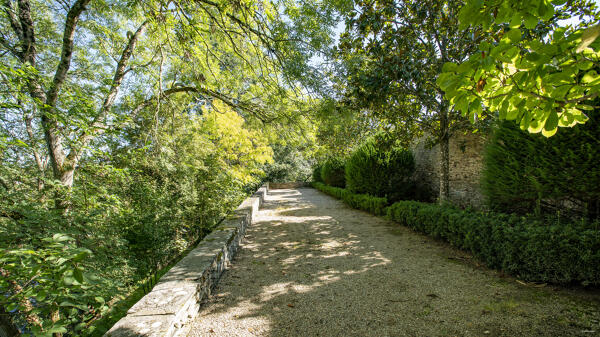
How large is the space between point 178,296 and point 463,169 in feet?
25.4

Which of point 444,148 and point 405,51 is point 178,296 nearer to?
point 405,51

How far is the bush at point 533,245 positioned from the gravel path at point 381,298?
18 cm

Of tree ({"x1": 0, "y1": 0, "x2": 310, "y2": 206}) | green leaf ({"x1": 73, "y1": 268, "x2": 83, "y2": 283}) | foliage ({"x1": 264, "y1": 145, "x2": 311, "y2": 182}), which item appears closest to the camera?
green leaf ({"x1": 73, "y1": 268, "x2": 83, "y2": 283})

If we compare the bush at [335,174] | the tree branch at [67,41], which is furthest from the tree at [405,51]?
the bush at [335,174]

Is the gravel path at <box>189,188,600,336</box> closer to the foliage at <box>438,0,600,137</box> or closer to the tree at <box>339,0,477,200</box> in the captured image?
the foliage at <box>438,0,600,137</box>

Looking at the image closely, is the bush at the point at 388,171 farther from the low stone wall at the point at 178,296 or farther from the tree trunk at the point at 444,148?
the low stone wall at the point at 178,296

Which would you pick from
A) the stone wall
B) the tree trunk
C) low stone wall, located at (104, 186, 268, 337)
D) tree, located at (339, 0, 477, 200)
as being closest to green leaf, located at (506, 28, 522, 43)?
Result: low stone wall, located at (104, 186, 268, 337)

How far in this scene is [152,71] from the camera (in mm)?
5828

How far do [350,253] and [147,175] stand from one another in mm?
5663

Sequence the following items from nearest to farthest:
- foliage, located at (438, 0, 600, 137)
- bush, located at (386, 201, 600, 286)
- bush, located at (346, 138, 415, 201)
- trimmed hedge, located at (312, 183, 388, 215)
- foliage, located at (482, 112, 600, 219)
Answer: foliage, located at (438, 0, 600, 137), bush, located at (386, 201, 600, 286), foliage, located at (482, 112, 600, 219), trimmed hedge, located at (312, 183, 388, 215), bush, located at (346, 138, 415, 201)

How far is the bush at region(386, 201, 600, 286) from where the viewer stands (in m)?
2.74

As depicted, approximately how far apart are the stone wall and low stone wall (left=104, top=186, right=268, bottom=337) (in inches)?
252

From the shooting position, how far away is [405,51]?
17.1 feet

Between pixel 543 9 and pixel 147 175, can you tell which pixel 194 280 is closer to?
pixel 543 9
